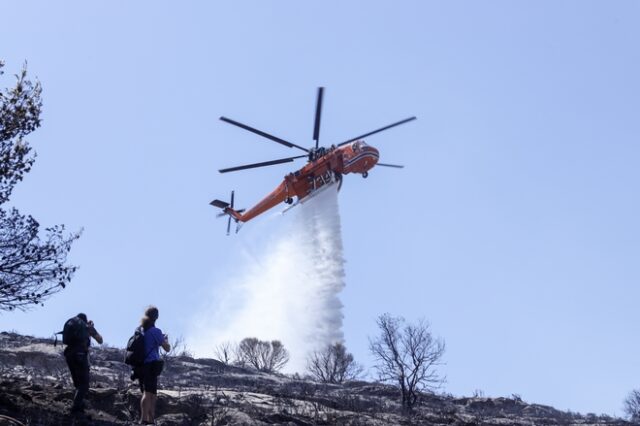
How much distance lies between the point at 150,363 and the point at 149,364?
0.02m

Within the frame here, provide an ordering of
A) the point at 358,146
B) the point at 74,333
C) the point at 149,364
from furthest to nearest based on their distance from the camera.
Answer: the point at 358,146
the point at 74,333
the point at 149,364

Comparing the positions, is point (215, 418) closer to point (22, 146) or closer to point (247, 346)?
point (22, 146)

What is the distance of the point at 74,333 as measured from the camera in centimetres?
1192

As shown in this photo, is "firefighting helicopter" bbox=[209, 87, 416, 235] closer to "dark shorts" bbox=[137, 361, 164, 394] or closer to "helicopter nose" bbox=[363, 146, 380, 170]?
"helicopter nose" bbox=[363, 146, 380, 170]

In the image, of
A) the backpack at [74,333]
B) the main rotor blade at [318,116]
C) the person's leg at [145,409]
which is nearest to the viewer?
the person's leg at [145,409]

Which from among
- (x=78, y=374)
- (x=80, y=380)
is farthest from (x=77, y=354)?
(x=80, y=380)

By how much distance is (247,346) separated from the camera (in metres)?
62.4

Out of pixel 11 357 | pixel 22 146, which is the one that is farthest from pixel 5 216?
pixel 11 357

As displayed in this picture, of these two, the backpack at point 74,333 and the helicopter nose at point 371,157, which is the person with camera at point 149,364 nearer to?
the backpack at point 74,333

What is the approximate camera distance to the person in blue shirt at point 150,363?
11.5 m

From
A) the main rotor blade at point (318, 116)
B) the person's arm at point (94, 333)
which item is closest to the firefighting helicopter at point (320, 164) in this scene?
the main rotor blade at point (318, 116)

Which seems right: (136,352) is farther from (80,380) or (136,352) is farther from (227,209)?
(227,209)

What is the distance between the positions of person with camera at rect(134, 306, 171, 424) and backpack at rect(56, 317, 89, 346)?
3.73ft

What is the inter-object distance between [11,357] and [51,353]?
220 centimetres
